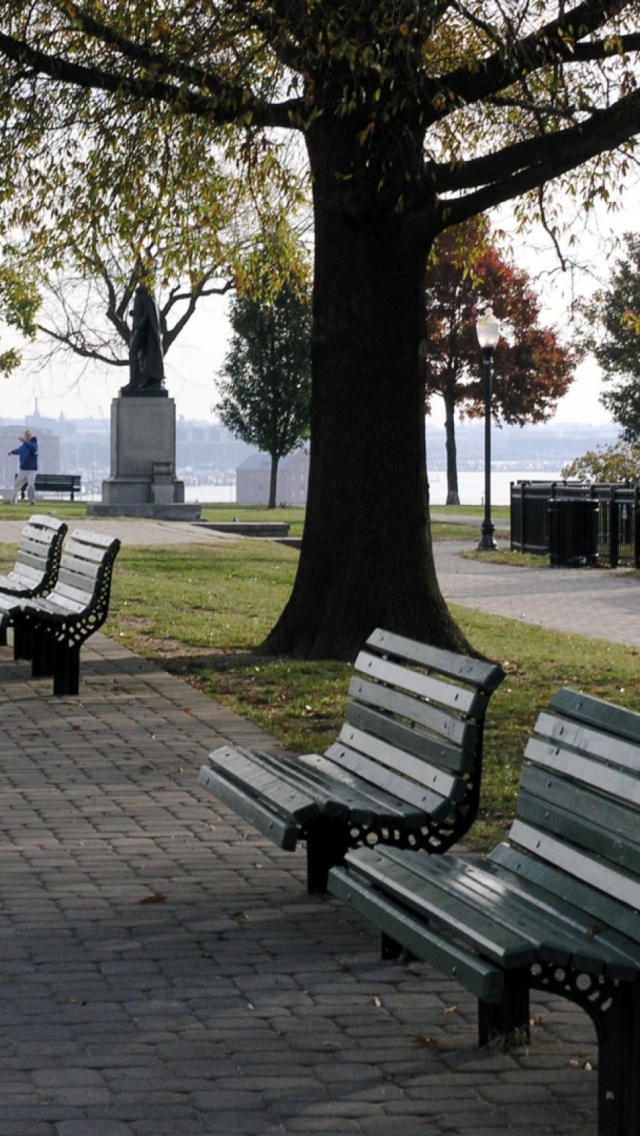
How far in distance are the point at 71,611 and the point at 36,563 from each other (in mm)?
2013

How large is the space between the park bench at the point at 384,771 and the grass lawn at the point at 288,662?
88 cm

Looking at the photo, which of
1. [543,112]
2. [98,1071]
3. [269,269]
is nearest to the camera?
[98,1071]

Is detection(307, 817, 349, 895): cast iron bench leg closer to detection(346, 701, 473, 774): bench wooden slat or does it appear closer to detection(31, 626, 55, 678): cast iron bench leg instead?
detection(346, 701, 473, 774): bench wooden slat

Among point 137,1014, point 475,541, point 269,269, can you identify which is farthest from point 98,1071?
point 475,541

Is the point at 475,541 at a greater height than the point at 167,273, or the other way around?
the point at 167,273

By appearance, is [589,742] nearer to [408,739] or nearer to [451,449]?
[408,739]

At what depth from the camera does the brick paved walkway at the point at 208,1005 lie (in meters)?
4.19

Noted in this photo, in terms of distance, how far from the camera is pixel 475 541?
3158 cm

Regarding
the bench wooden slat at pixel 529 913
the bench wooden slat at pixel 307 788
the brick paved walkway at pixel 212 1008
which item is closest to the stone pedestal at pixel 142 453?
the brick paved walkway at pixel 212 1008

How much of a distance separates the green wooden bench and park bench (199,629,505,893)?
5646mm

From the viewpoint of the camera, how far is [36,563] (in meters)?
13.1

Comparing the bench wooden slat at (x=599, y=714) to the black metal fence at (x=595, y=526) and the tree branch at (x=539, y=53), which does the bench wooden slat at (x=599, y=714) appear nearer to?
the tree branch at (x=539, y=53)

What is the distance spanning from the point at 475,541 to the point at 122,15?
19689 mm

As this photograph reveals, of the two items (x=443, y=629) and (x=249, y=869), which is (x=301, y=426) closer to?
(x=443, y=629)
